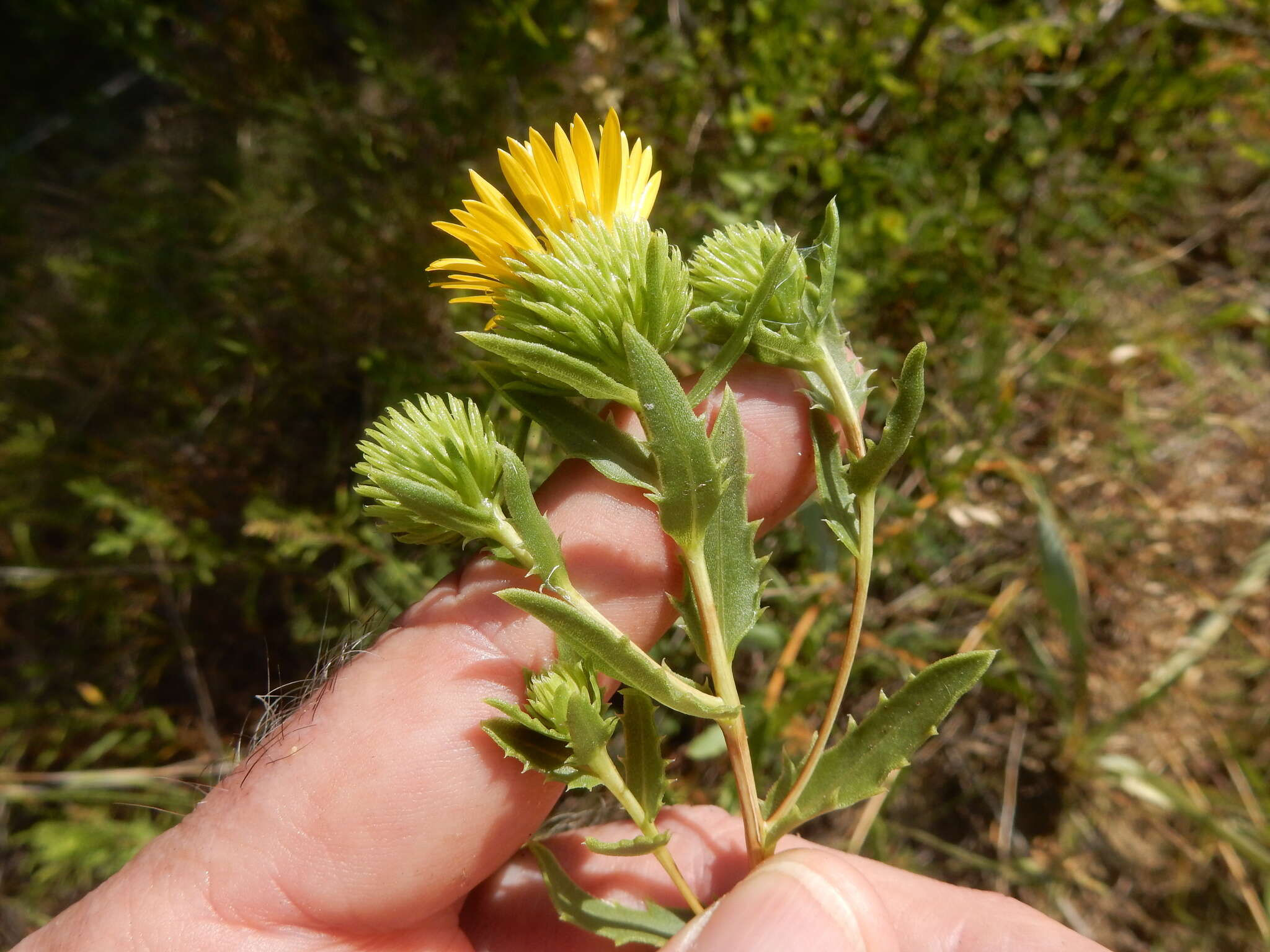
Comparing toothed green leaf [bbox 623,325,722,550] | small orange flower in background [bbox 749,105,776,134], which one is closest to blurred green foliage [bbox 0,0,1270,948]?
small orange flower in background [bbox 749,105,776,134]

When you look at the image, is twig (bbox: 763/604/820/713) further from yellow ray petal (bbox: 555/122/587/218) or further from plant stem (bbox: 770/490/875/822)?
yellow ray petal (bbox: 555/122/587/218)

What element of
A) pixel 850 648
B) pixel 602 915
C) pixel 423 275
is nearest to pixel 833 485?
pixel 850 648

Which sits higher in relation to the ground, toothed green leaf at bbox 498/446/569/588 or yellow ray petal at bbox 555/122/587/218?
yellow ray petal at bbox 555/122/587/218

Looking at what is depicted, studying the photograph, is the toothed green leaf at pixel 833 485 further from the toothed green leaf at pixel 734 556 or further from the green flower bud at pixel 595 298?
the green flower bud at pixel 595 298

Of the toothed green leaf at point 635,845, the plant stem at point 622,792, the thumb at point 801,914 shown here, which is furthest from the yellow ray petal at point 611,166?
the thumb at point 801,914

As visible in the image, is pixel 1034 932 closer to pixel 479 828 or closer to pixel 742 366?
pixel 479 828
